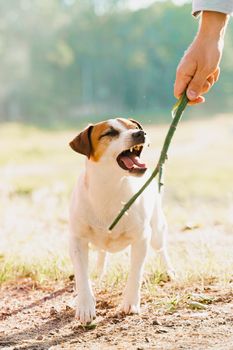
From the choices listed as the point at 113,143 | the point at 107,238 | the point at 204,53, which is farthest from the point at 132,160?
the point at 204,53

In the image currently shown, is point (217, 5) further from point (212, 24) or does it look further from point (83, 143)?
point (83, 143)

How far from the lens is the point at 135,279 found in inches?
128

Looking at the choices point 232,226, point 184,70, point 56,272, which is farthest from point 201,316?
point 232,226

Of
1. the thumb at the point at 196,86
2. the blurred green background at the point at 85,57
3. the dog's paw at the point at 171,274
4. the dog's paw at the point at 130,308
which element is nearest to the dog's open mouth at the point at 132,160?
the dog's paw at the point at 130,308

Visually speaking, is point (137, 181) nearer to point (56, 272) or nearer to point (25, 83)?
point (56, 272)

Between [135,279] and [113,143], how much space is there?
0.67 metres

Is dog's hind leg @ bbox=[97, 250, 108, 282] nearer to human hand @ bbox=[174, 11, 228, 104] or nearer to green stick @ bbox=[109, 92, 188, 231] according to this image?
green stick @ bbox=[109, 92, 188, 231]

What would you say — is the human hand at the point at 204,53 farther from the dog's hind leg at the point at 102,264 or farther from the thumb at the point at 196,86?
the dog's hind leg at the point at 102,264

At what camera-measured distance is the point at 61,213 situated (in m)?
6.92

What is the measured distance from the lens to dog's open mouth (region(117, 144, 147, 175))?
3189 millimetres

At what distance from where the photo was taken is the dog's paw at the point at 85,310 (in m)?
3.00

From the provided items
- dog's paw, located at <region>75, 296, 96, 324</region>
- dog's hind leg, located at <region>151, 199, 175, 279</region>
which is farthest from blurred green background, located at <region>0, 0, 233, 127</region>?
dog's paw, located at <region>75, 296, 96, 324</region>

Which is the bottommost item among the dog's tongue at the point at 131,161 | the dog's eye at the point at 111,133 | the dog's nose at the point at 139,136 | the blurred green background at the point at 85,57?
the blurred green background at the point at 85,57

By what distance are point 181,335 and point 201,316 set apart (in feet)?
0.90
